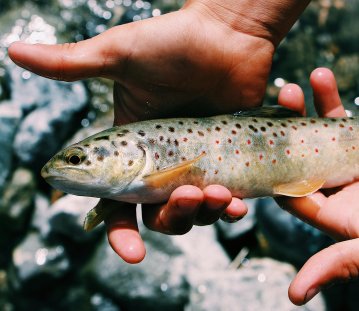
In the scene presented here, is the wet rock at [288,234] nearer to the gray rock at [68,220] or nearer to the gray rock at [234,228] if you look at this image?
the gray rock at [234,228]

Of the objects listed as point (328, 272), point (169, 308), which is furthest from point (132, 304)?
point (328, 272)

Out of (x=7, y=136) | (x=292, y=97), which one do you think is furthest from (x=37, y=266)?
(x=292, y=97)

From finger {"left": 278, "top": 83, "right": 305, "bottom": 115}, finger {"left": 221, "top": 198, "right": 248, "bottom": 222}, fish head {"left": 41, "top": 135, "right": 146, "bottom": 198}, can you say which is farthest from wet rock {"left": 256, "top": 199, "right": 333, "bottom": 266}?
fish head {"left": 41, "top": 135, "right": 146, "bottom": 198}

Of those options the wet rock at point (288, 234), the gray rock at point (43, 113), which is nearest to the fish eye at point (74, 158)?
the wet rock at point (288, 234)

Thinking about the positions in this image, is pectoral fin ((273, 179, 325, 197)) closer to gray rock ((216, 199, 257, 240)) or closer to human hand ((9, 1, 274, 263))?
human hand ((9, 1, 274, 263))

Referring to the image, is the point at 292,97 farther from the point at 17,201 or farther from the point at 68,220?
the point at 17,201

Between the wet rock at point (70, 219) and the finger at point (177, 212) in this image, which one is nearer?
the finger at point (177, 212)
